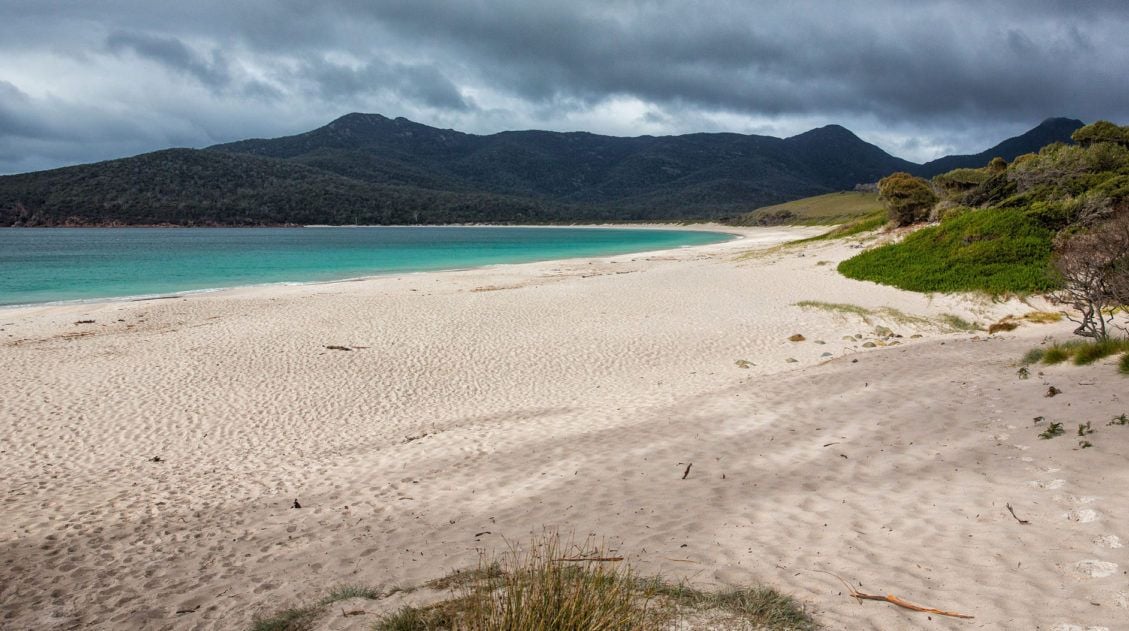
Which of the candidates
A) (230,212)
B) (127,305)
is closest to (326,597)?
(127,305)

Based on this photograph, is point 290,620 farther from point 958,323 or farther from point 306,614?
point 958,323

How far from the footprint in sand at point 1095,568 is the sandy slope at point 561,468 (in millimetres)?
17

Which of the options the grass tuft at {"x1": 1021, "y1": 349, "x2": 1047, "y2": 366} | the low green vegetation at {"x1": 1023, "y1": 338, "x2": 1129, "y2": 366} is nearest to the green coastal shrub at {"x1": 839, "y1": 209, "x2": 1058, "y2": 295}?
the grass tuft at {"x1": 1021, "y1": 349, "x2": 1047, "y2": 366}

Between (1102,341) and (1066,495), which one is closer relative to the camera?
(1066,495)

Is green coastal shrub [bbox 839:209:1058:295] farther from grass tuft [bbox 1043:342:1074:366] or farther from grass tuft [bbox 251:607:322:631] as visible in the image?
grass tuft [bbox 251:607:322:631]

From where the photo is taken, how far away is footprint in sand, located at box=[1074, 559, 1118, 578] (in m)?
3.64

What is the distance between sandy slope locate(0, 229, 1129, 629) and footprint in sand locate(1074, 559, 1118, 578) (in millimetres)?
17

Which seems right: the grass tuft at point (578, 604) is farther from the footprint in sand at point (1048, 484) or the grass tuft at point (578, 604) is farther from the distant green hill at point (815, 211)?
the distant green hill at point (815, 211)

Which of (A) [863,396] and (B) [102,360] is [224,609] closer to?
(A) [863,396]

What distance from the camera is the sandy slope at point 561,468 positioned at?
4293 millimetres

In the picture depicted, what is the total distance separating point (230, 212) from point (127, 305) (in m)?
107

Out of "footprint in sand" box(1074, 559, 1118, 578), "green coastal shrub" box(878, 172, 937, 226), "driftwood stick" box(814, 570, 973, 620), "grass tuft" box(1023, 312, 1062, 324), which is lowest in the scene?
"driftwood stick" box(814, 570, 973, 620)

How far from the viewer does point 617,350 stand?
46.8 feet

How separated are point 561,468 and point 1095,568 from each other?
15.5 feet
